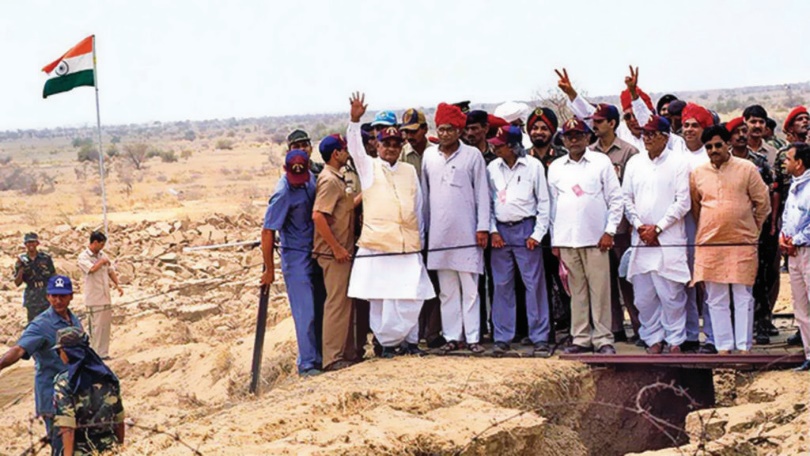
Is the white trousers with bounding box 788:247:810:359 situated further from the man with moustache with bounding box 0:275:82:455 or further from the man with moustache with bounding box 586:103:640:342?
the man with moustache with bounding box 0:275:82:455

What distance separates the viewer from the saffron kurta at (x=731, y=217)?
28.0 feet

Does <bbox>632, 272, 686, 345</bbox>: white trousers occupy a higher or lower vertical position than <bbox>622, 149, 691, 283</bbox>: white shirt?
lower

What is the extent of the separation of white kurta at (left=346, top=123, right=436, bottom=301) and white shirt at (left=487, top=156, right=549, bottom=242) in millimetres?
664

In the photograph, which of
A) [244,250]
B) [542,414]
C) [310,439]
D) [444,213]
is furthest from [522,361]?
[244,250]

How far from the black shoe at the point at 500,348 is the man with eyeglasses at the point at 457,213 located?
13cm

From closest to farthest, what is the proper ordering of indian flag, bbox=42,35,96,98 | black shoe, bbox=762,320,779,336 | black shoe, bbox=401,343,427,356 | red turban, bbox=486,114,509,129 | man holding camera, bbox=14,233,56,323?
black shoe, bbox=401,343,427,356 < black shoe, bbox=762,320,779,336 < red turban, bbox=486,114,509,129 < man holding camera, bbox=14,233,56,323 < indian flag, bbox=42,35,96,98

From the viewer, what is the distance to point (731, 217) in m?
8.55

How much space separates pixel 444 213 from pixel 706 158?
2035mm

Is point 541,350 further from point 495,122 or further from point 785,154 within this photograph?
point 785,154

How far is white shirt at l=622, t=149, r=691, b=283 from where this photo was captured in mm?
8781

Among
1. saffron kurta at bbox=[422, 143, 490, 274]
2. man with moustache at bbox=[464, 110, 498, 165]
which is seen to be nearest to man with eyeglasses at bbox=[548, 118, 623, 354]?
saffron kurta at bbox=[422, 143, 490, 274]

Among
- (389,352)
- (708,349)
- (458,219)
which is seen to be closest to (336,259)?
(389,352)

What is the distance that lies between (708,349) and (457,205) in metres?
2.16

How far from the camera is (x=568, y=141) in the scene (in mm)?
8977
